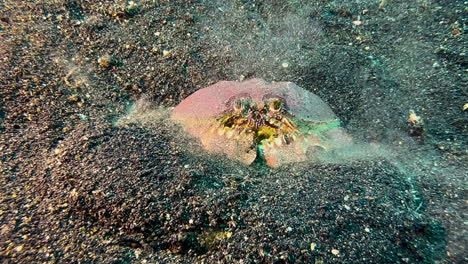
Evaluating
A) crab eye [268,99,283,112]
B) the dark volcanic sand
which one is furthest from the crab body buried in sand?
the dark volcanic sand

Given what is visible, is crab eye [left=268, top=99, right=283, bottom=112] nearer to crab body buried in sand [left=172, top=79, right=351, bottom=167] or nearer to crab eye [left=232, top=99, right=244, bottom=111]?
crab body buried in sand [left=172, top=79, right=351, bottom=167]

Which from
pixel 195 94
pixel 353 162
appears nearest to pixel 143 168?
pixel 195 94

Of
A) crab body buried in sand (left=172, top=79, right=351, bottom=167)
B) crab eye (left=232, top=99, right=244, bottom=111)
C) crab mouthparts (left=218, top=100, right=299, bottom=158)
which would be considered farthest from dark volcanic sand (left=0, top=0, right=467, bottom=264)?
crab eye (left=232, top=99, right=244, bottom=111)

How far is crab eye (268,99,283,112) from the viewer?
2840 millimetres

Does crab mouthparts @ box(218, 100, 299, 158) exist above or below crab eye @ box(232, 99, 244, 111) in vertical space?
below

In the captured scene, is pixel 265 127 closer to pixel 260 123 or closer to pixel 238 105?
pixel 260 123

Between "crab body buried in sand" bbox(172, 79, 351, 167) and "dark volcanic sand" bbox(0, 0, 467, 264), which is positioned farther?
"crab body buried in sand" bbox(172, 79, 351, 167)

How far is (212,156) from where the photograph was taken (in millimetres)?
2922

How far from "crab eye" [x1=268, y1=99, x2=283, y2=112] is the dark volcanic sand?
613 mm

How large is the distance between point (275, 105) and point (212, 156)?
→ 2.77ft

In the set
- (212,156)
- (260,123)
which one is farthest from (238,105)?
(212,156)

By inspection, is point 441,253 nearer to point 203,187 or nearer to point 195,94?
point 203,187

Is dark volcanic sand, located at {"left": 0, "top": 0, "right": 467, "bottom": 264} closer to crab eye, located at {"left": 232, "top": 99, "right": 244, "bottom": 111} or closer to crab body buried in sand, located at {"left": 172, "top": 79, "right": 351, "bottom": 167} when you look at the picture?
crab body buried in sand, located at {"left": 172, "top": 79, "right": 351, "bottom": 167}

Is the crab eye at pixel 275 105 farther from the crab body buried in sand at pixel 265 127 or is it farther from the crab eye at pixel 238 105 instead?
the crab eye at pixel 238 105
